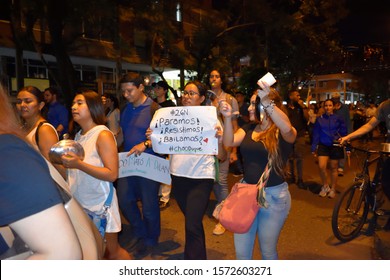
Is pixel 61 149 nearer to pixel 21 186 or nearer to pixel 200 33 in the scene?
pixel 21 186

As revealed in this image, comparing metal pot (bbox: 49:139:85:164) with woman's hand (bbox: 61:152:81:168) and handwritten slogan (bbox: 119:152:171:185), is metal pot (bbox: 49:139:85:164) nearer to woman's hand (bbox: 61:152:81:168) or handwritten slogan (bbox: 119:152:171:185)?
woman's hand (bbox: 61:152:81:168)

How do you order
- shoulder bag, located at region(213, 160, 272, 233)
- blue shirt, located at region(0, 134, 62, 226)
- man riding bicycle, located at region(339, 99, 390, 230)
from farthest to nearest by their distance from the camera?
man riding bicycle, located at region(339, 99, 390, 230)
shoulder bag, located at region(213, 160, 272, 233)
blue shirt, located at region(0, 134, 62, 226)

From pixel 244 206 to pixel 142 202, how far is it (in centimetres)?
183

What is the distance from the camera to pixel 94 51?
25.3 metres

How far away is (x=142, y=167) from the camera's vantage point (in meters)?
4.49

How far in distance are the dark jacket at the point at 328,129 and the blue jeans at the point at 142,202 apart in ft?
12.6

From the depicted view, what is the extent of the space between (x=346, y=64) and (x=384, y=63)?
3645 mm

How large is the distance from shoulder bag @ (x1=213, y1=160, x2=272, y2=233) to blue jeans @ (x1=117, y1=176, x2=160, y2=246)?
1548 millimetres

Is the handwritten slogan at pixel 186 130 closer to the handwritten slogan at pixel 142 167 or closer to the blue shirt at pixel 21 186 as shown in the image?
the handwritten slogan at pixel 142 167

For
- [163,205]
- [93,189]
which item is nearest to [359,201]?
[163,205]

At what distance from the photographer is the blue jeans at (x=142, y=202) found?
4547 millimetres

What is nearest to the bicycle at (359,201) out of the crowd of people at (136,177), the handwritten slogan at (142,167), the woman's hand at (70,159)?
the crowd of people at (136,177)

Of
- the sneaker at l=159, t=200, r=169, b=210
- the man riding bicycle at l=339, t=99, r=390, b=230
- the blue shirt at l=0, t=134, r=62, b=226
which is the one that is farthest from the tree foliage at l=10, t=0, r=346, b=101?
the blue shirt at l=0, t=134, r=62, b=226

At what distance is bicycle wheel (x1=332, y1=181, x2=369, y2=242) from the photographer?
4.96 meters
